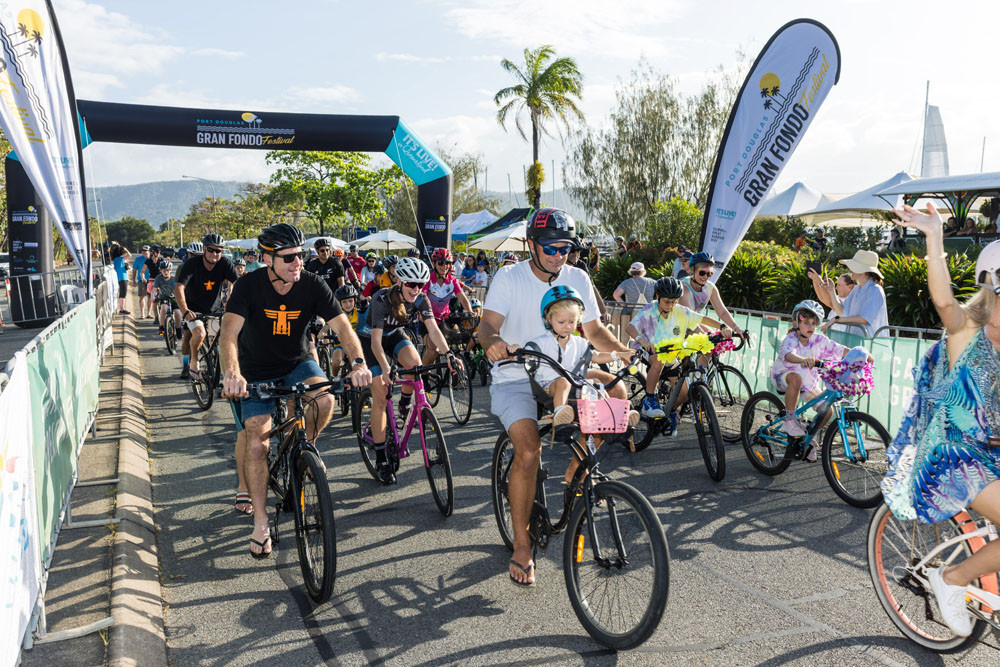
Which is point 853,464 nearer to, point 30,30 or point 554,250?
point 554,250

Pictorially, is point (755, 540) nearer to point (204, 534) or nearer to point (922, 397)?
point (922, 397)

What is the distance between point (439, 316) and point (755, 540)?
20.3 feet

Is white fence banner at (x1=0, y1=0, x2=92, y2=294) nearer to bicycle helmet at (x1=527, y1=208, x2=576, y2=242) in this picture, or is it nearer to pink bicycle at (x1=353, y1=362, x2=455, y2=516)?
pink bicycle at (x1=353, y1=362, x2=455, y2=516)

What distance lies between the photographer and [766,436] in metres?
6.79

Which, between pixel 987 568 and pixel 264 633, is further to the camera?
pixel 264 633

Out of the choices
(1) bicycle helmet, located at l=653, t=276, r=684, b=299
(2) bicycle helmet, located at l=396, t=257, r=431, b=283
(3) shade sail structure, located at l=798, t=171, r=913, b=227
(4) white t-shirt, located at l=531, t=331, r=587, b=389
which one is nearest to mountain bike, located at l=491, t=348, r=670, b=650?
(4) white t-shirt, located at l=531, t=331, r=587, b=389

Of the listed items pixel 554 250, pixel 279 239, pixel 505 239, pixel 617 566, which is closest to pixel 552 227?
pixel 554 250

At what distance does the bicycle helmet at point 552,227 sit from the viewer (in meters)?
4.48

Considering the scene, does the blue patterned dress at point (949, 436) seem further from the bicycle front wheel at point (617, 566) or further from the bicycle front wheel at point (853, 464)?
the bicycle front wheel at point (853, 464)

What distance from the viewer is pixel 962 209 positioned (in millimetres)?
21844

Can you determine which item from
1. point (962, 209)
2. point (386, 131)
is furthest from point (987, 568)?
point (962, 209)

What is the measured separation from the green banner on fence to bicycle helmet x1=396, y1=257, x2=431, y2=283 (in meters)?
2.74

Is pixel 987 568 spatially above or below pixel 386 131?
below

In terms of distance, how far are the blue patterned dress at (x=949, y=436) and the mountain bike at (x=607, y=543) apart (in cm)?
112
